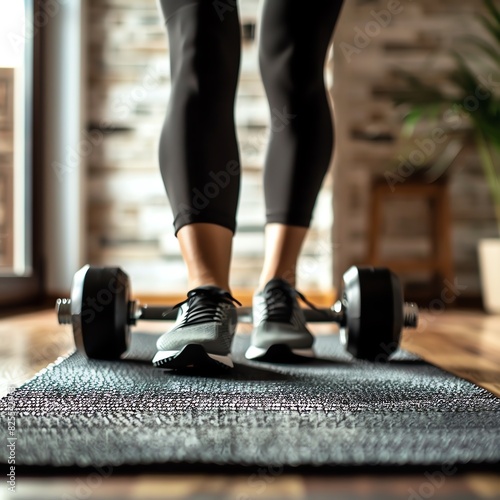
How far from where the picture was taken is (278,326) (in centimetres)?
106

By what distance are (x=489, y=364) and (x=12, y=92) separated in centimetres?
210

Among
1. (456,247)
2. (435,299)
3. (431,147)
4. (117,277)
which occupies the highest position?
(431,147)

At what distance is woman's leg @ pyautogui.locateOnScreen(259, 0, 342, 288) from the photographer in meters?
1.14

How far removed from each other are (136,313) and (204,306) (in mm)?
217

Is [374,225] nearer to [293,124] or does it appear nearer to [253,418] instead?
[293,124]

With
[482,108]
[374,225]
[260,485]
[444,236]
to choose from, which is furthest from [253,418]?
[444,236]

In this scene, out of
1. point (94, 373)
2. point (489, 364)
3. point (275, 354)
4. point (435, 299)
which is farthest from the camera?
point (435, 299)

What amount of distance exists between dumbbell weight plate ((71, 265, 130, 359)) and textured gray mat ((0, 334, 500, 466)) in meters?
0.06

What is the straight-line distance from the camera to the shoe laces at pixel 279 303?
1059 millimetres

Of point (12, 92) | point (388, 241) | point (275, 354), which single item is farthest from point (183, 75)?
point (388, 241)

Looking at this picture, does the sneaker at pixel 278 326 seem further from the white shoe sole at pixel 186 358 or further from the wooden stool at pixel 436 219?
the wooden stool at pixel 436 219

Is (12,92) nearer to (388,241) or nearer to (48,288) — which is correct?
(48,288)

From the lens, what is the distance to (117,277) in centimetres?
107

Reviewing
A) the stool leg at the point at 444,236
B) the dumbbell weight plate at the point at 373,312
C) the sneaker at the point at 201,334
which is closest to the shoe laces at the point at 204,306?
the sneaker at the point at 201,334
